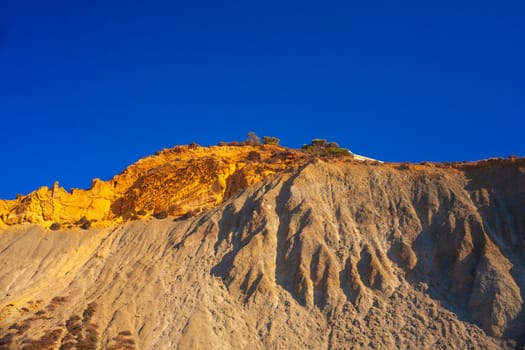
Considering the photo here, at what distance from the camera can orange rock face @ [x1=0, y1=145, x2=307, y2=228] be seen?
4244cm

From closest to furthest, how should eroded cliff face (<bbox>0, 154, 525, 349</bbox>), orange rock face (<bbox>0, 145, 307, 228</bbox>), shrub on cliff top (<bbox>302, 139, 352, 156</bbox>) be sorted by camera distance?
eroded cliff face (<bbox>0, 154, 525, 349</bbox>) < orange rock face (<bbox>0, 145, 307, 228</bbox>) < shrub on cliff top (<bbox>302, 139, 352, 156</bbox>)

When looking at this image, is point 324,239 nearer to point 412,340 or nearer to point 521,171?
point 412,340

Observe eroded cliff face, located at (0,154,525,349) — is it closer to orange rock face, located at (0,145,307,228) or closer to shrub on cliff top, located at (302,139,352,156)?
orange rock face, located at (0,145,307,228)

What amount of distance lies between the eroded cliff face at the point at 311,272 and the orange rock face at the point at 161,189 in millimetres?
2136

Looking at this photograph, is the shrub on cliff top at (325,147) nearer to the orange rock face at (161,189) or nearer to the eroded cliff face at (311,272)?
the orange rock face at (161,189)

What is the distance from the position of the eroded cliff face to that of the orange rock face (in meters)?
2.14

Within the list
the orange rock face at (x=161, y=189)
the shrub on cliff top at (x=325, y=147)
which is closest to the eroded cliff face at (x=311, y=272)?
the orange rock face at (x=161, y=189)

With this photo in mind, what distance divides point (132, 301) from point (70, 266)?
7.66m

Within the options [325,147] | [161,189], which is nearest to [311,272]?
[161,189]

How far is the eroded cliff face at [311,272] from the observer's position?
2911 cm

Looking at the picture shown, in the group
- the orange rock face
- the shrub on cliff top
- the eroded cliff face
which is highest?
the shrub on cliff top

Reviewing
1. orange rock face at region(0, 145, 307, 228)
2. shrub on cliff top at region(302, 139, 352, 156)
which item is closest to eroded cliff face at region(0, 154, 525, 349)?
orange rock face at region(0, 145, 307, 228)

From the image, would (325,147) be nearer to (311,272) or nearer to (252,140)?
(252,140)

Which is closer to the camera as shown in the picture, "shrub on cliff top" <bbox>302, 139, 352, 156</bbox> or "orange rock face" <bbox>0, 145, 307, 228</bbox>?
"orange rock face" <bbox>0, 145, 307, 228</bbox>
